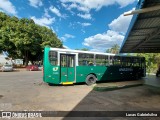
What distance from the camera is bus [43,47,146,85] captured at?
45.5 ft

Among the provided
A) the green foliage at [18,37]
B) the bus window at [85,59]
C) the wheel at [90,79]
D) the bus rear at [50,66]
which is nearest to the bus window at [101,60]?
the bus window at [85,59]

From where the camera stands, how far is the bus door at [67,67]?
→ 14.2 m

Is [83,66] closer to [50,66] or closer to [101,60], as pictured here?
[101,60]

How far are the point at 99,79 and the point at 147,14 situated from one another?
8811mm

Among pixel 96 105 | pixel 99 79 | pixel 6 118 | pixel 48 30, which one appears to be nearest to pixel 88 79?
pixel 99 79

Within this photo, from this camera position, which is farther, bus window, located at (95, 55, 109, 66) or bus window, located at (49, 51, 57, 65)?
bus window, located at (95, 55, 109, 66)

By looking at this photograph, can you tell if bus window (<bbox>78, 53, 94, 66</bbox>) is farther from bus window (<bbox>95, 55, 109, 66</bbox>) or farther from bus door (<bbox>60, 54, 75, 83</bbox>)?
bus door (<bbox>60, 54, 75, 83</bbox>)

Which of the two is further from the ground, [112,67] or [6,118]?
[112,67]

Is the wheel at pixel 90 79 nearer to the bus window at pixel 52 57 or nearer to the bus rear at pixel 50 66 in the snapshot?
the bus rear at pixel 50 66

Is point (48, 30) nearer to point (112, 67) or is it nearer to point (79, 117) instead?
point (112, 67)

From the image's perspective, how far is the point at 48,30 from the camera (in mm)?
60375

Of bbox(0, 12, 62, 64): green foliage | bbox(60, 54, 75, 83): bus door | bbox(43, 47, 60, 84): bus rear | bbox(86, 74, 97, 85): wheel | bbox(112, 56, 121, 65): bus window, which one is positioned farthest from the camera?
bbox(0, 12, 62, 64): green foliage

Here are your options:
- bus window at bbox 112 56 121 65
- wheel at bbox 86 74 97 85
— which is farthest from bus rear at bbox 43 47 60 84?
bus window at bbox 112 56 121 65

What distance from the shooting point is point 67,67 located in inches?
565
